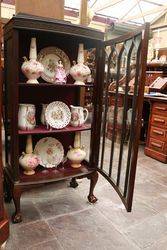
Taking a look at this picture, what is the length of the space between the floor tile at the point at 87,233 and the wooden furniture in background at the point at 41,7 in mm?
1674

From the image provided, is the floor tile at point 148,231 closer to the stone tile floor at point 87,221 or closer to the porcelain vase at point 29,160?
the stone tile floor at point 87,221

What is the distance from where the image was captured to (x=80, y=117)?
77.3 inches

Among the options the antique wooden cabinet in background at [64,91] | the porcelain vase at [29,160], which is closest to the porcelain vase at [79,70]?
the antique wooden cabinet in background at [64,91]

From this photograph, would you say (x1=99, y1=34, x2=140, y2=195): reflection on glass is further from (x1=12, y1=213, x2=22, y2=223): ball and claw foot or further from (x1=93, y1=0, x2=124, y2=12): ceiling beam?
(x1=93, y1=0, x2=124, y2=12): ceiling beam

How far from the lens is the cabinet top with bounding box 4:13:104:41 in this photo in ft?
4.97

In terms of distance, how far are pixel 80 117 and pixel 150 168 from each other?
149cm

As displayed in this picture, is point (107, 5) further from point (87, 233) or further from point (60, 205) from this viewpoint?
point (87, 233)

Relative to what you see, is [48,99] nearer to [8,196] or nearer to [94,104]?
[94,104]

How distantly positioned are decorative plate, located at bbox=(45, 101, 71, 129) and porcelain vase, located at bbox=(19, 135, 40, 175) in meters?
0.20

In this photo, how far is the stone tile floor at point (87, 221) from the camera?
5.30 ft

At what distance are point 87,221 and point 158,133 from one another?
1.84 meters

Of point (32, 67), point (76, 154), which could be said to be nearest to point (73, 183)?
point (76, 154)

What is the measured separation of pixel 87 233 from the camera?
5.64 ft

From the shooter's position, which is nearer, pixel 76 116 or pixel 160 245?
pixel 160 245
